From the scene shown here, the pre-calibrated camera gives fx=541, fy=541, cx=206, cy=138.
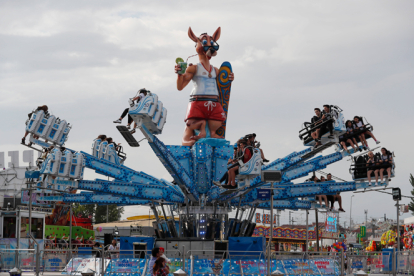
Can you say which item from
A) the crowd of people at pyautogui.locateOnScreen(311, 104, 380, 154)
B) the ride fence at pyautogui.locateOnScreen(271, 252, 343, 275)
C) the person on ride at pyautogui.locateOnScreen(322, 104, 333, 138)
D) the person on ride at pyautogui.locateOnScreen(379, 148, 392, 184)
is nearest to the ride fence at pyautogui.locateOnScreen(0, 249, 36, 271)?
the ride fence at pyautogui.locateOnScreen(271, 252, 343, 275)

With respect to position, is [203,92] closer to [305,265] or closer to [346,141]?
[346,141]

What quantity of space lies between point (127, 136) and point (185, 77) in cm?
539

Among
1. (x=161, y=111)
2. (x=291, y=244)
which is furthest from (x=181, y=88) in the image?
(x=291, y=244)

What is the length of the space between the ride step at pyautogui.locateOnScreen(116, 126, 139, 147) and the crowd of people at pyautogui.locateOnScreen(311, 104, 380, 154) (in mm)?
6909

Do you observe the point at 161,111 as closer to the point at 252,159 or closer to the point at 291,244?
the point at 252,159

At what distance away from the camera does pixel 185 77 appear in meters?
24.0

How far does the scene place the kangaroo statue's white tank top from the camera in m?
24.3

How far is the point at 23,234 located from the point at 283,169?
60.7 ft

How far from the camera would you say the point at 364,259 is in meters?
21.5

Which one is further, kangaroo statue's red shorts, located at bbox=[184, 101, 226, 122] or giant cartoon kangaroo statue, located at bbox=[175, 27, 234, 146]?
kangaroo statue's red shorts, located at bbox=[184, 101, 226, 122]

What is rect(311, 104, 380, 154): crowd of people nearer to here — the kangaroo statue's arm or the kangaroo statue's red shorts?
the kangaroo statue's red shorts

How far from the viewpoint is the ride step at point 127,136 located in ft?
63.1

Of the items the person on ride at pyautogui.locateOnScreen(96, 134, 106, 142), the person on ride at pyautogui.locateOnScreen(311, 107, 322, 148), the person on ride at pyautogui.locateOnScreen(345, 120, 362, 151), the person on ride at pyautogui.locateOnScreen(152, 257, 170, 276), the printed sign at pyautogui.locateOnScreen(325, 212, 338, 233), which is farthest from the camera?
the printed sign at pyautogui.locateOnScreen(325, 212, 338, 233)

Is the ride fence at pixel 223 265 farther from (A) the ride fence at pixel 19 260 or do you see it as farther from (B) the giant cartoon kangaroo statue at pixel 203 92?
(A) the ride fence at pixel 19 260
